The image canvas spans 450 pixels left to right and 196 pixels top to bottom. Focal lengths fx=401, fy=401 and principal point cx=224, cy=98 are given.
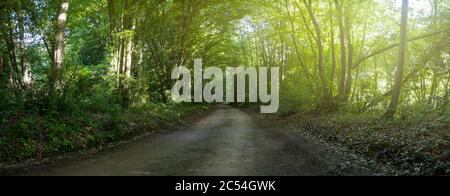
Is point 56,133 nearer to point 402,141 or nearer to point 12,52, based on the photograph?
point 12,52

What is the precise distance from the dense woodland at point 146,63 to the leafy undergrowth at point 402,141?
28 centimetres

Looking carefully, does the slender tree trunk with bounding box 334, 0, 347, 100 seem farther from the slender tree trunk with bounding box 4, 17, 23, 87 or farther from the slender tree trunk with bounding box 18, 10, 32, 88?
the slender tree trunk with bounding box 4, 17, 23, 87

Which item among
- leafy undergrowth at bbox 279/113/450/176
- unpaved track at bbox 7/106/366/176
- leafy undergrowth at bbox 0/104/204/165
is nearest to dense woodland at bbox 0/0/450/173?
leafy undergrowth at bbox 0/104/204/165

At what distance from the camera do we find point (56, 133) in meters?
10.9

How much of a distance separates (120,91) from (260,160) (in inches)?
438

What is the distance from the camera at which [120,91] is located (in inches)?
768

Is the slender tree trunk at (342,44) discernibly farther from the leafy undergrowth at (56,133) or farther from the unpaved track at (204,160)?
the leafy undergrowth at (56,133)

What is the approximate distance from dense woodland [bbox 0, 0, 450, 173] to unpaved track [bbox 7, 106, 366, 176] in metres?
1.34

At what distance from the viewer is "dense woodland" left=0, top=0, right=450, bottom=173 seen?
11789 mm

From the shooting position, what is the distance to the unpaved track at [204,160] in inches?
340

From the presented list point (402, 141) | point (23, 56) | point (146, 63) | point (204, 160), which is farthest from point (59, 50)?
point (146, 63)

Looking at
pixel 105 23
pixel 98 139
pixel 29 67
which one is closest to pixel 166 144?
pixel 98 139

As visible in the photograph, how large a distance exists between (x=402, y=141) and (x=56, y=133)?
919cm
